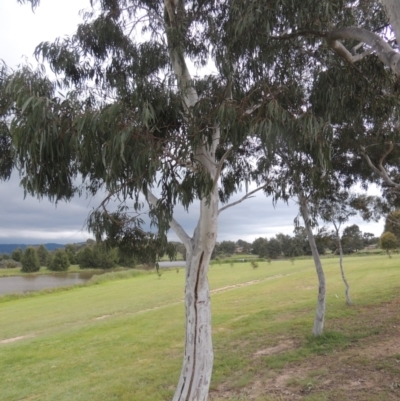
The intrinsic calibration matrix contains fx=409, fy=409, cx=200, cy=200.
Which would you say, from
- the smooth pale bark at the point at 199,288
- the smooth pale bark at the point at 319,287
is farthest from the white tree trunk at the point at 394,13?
the smooth pale bark at the point at 319,287

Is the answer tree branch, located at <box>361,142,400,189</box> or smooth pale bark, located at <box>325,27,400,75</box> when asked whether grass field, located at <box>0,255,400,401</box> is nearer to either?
tree branch, located at <box>361,142,400,189</box>

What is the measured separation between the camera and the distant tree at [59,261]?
5441 cm

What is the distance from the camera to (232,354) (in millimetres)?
8555

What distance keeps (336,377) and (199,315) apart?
2.91 metres

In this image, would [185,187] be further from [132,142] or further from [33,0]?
[33,0]

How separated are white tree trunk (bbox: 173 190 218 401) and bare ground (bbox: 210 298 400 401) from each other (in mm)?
1440

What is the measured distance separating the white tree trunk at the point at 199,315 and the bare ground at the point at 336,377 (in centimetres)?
144

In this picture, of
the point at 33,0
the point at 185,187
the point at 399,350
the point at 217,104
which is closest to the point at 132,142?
the point at 185,187

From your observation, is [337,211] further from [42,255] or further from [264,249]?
[42,255]

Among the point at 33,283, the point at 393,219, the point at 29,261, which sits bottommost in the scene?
the point at 33,283

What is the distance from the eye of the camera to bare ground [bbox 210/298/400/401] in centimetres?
573

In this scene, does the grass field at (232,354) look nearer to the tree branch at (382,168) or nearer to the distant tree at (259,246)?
the tree branch at (382,168)

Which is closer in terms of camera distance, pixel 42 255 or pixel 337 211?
pixel 337 211

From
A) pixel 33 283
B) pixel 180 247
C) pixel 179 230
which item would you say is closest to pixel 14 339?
pixel 180 247
